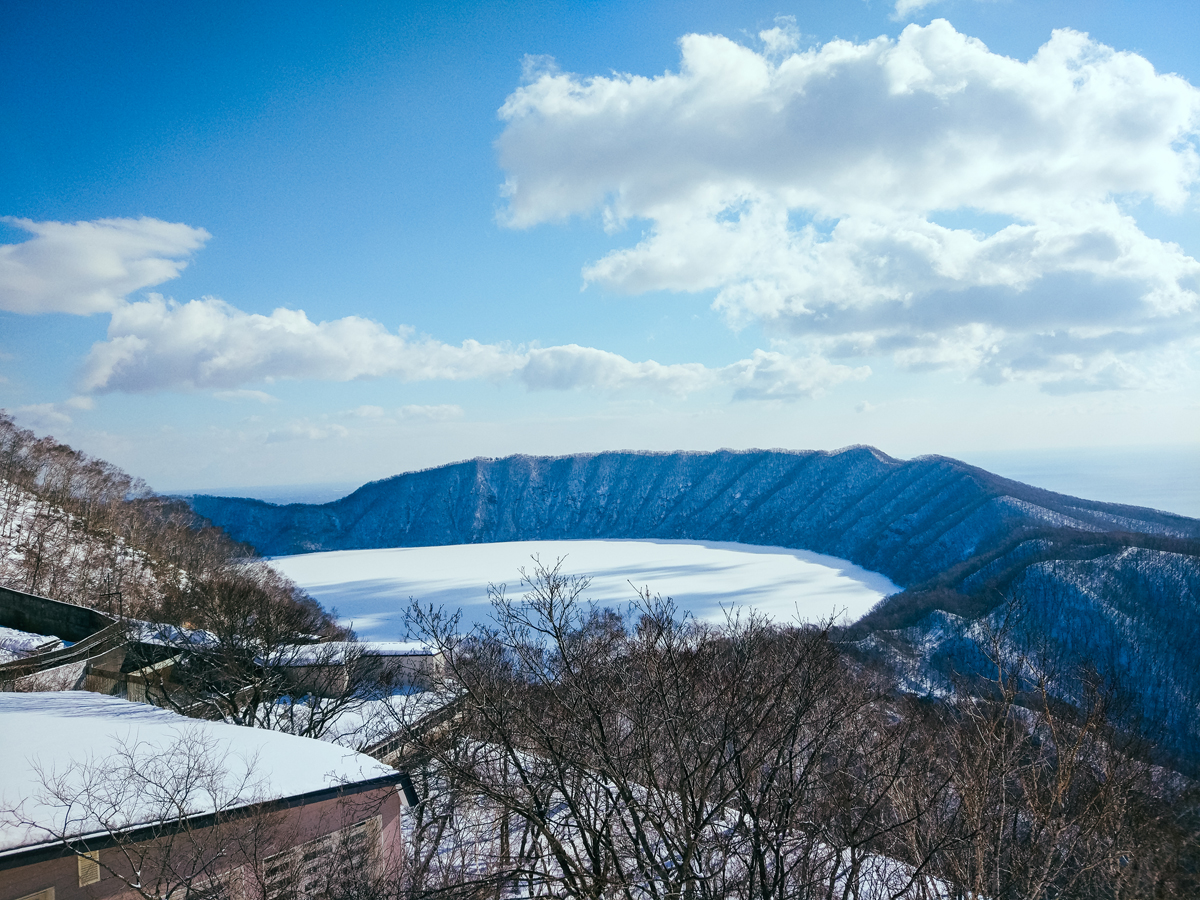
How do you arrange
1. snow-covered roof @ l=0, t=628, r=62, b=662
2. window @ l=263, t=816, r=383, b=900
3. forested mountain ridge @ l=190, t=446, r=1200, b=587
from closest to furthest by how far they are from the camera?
window @ l=263, t=816, r=383, b=900
snow-covered roof @ l=0, t=628, r=62, b=662
forested mountain ridge @ l=190, t=446, r=1200, b=587

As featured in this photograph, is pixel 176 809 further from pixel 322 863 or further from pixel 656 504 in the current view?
pixel 656 504

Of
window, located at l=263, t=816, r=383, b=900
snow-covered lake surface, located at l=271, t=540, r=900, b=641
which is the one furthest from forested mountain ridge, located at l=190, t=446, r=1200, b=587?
window, located at l=263, t=816, r=383, b=900

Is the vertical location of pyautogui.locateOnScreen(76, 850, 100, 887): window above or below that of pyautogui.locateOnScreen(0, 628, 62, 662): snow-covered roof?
above

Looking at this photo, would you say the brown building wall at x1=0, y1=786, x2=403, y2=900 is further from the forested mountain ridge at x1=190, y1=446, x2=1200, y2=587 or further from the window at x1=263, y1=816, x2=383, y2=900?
the forested mountain ridge at x1=190, y1=446, x2=1200, y2=587

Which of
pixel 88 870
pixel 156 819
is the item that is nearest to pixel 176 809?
pixel 156 819

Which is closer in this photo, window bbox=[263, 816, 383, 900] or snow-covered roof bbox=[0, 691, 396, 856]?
snow-covered roof bbox=[0, 691, 396, 856]

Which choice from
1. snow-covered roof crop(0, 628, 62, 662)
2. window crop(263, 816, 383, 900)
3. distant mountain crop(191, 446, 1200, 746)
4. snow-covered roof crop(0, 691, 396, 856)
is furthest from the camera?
distant mountain crop(191, 446, 1200, 746)
